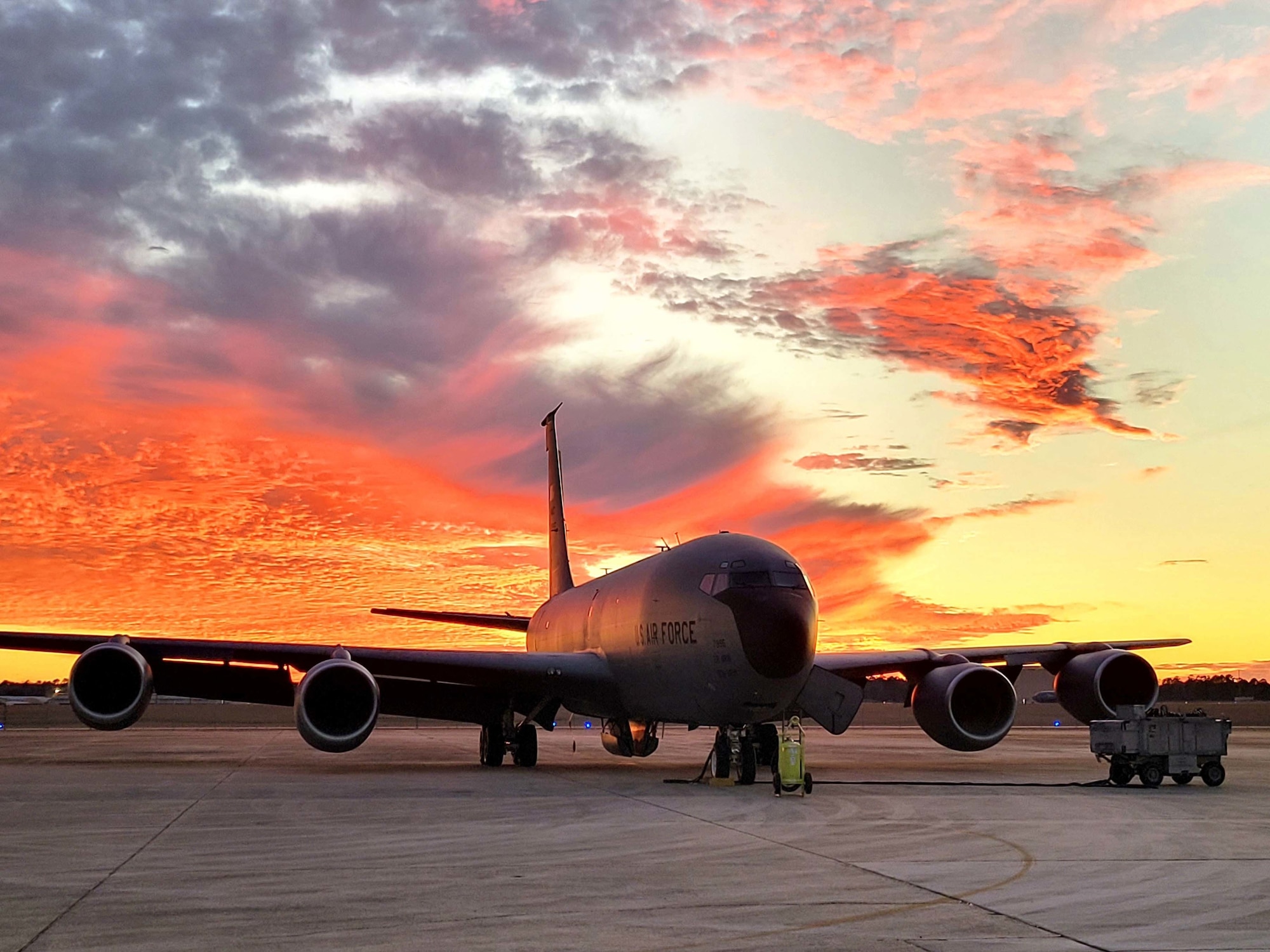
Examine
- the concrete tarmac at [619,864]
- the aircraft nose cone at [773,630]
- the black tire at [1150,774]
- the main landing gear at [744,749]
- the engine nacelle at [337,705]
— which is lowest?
the concrete tarmac at [619,864]

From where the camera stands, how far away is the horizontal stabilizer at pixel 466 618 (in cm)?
3303

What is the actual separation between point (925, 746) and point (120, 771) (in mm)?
23395

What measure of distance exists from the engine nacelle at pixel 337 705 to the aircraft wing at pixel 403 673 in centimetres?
205

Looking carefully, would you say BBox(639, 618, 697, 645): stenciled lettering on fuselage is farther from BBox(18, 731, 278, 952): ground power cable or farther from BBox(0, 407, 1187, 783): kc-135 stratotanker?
BBox(18, 731, 278, 952): ground power cable

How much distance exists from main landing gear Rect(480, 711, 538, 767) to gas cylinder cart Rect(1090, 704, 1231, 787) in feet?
37.3

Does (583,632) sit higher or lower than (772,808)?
higher

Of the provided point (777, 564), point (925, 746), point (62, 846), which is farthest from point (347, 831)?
A: point (925, 746)

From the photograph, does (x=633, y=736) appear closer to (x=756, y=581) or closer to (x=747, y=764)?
(x=747, y=764)

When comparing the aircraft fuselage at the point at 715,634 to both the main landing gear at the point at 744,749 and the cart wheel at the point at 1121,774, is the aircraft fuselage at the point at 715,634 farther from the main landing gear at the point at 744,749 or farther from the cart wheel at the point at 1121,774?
the cart wheel at the point at 1121,774

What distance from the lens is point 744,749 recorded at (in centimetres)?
2191

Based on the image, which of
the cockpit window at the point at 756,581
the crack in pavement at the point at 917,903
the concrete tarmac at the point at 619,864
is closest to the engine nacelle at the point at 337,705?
the concrete tarmac at the point at 619,864

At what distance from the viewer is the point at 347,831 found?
14219mm

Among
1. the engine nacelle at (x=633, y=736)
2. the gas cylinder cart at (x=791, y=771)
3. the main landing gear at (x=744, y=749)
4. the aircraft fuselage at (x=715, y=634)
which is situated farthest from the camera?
the engine nacelle at (x=633, y=736)

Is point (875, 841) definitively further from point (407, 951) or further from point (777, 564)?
point (777, 564)
